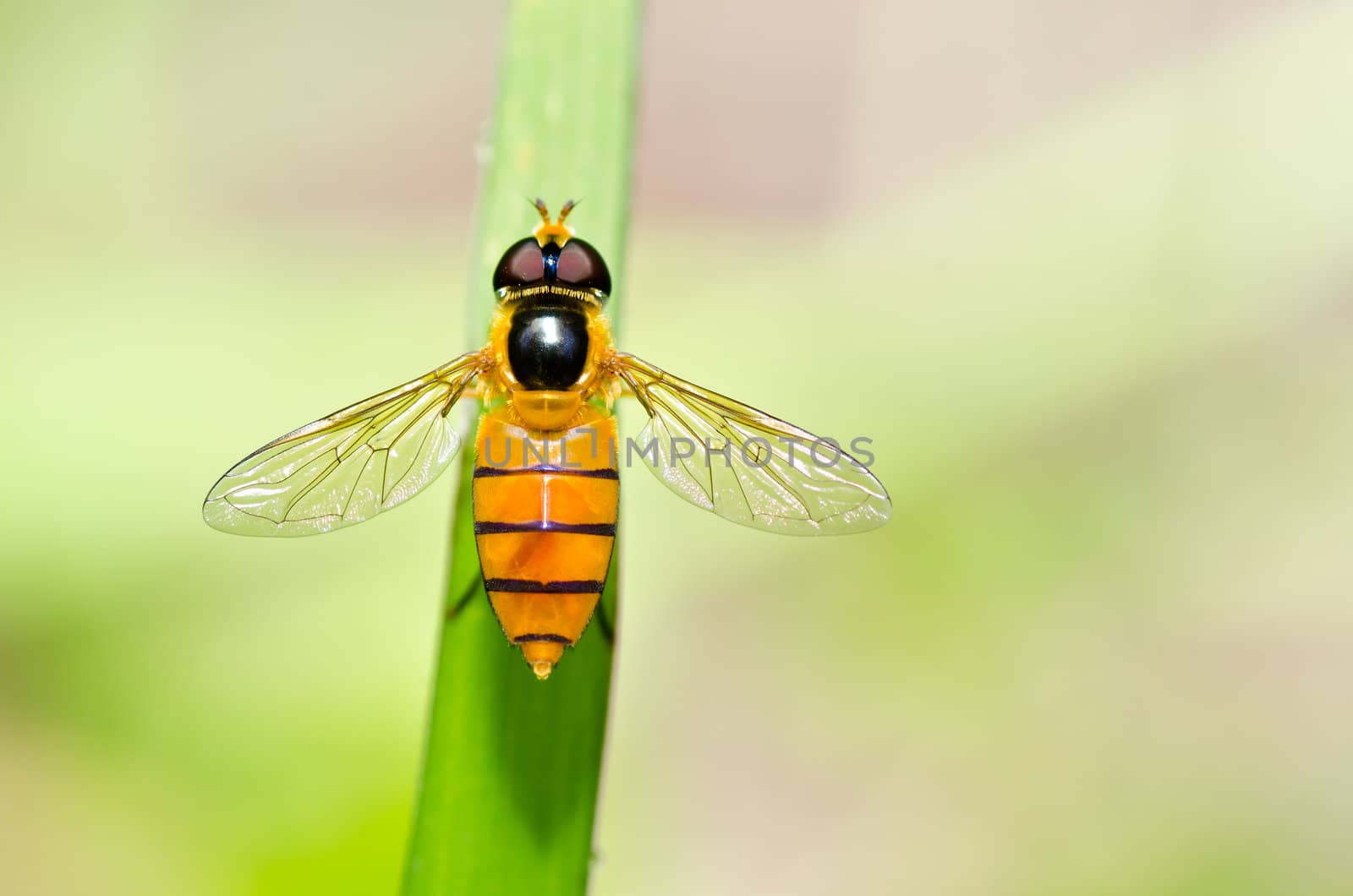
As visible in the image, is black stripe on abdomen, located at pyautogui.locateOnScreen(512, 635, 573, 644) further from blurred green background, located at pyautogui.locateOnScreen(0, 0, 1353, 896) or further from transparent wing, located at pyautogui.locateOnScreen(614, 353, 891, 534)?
blurred green background, located at pyautogui.locateOnScreen(0, 0, 1353, 896)

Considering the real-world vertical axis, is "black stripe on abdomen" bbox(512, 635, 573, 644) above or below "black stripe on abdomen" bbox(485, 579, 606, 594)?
below

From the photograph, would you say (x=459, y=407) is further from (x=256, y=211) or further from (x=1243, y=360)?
(x=1243, y=360)

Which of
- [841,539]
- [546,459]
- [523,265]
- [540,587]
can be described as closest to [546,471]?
[546,459]

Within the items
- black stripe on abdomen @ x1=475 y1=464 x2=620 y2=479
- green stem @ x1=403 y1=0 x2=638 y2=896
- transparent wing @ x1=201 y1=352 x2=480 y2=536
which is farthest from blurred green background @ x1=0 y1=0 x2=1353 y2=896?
black stripe on abdomen @ x1=475 y1=464 x2=620 y2=479

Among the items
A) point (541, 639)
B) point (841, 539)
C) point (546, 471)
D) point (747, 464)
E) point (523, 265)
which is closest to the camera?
point (541, 639)

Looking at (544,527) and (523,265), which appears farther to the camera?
(523,265)

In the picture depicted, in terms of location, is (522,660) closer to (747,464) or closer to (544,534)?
(544,534)
